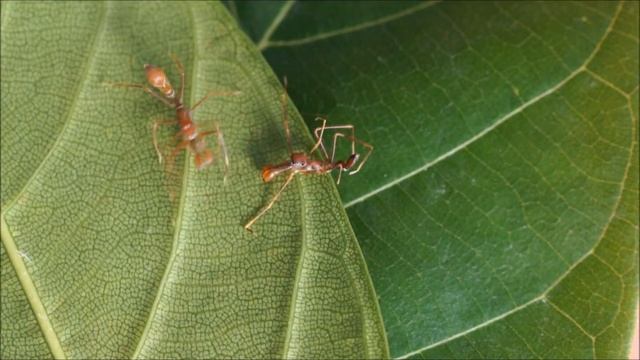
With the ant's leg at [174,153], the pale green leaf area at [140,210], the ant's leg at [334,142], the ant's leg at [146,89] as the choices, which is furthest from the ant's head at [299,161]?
the ant's leg at [146,89]

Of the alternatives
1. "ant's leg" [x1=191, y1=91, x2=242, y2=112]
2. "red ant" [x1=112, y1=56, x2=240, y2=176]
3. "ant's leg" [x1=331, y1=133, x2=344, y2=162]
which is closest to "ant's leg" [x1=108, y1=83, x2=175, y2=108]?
"red ant" [x1=112, y1=56, x2=240, y2=176]

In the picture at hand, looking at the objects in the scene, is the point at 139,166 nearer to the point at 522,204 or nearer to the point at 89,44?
the point at 89,44

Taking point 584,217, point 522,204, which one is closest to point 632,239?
point 584,217

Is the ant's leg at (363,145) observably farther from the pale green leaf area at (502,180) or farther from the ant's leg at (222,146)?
the ant's leg at (222,146)

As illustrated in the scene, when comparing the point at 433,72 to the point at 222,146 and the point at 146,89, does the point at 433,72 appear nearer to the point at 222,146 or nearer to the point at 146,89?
the point at 222,146

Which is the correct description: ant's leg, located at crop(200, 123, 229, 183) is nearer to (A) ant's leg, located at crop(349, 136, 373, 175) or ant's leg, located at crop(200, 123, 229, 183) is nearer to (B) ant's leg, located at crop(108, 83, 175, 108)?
(B) ant's leg, located at crop(108, 83, 175, 108)

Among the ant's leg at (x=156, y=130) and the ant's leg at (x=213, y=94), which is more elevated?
the ant's leg at (x=213, y=94)

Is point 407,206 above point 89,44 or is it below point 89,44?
below
